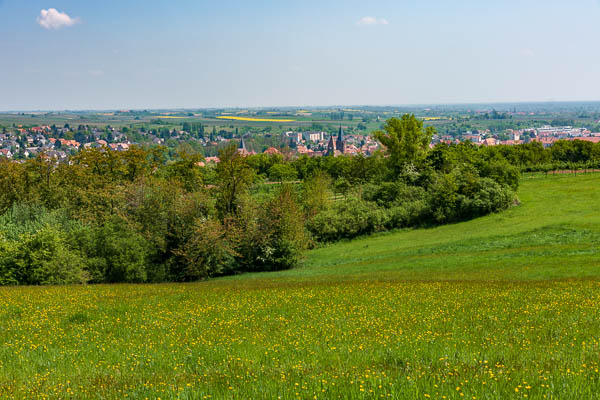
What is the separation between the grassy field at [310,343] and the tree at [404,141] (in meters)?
52.5

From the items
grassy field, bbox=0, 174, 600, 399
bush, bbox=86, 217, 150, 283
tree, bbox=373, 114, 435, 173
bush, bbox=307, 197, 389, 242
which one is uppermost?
tree, bbox=373, 114, 435, 173

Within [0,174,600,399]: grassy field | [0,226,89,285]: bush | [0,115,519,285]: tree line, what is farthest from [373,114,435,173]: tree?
[0,226,89,285]: bush

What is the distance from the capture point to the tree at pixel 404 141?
2970 inches

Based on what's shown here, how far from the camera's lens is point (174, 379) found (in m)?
8.30

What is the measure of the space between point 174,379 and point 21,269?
29811 millimetres

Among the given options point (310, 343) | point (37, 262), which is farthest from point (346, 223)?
point (310, 343)

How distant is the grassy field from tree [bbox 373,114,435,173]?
172 ft

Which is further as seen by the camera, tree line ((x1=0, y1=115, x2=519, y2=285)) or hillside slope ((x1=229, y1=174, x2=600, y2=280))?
tree line ((x1=0, y1=115, x2=519, y2=285))

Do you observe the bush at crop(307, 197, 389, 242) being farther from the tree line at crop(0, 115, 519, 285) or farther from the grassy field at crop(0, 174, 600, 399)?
the grassy field at crop(0, 174, 600, 399)

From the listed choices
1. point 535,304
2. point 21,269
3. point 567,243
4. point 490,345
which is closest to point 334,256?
point 567,243

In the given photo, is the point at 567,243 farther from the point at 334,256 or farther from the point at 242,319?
the point at 242,319

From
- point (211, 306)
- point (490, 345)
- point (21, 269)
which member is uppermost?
point (490, 345)

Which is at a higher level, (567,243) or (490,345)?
(490,345)

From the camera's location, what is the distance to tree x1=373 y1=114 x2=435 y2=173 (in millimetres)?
75438
